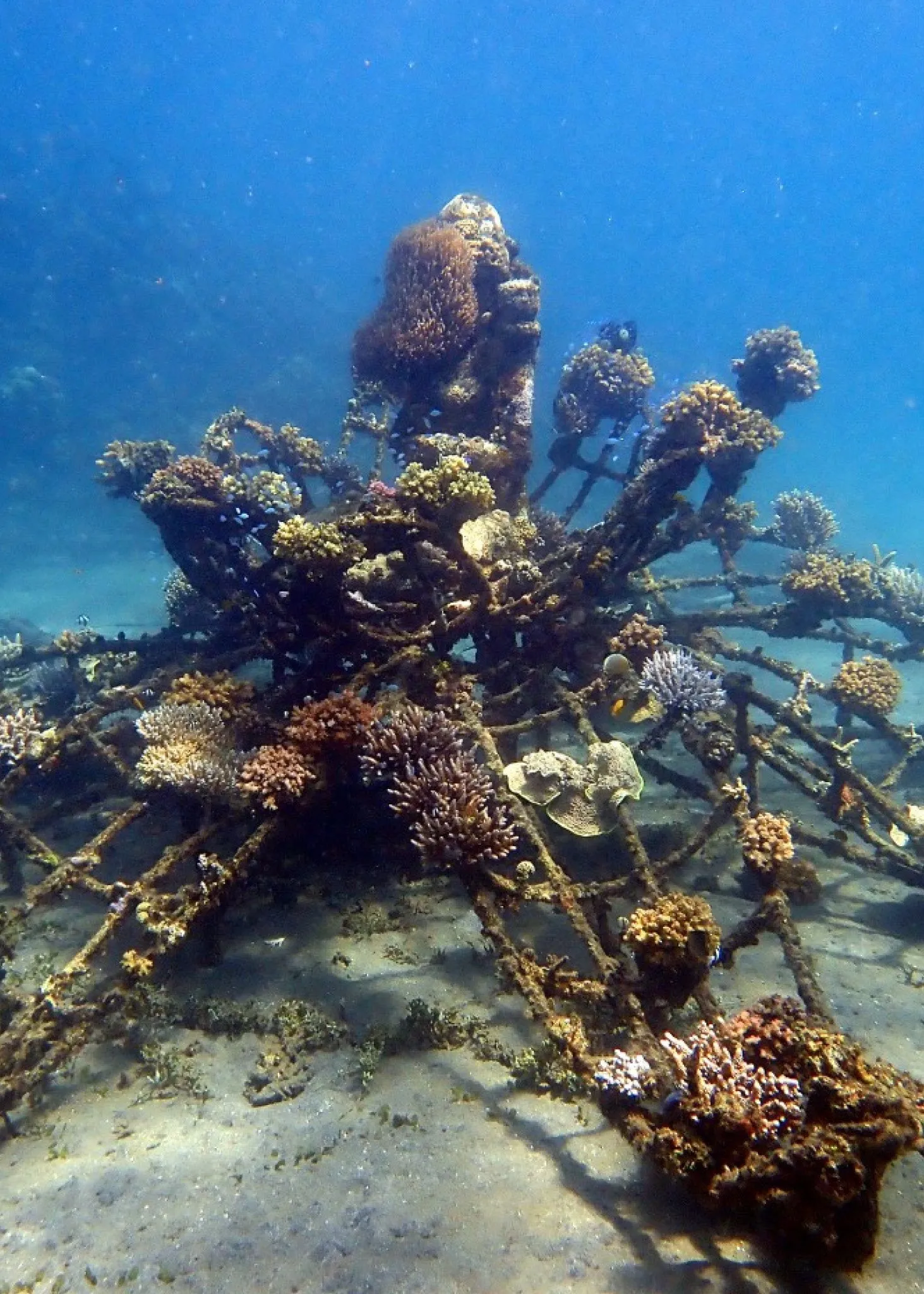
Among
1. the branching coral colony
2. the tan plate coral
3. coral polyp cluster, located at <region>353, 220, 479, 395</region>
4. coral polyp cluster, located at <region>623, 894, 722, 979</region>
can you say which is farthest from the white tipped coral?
coral polyp cluster, located at <region>353, 220, 479, 395</region>

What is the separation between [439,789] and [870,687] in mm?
8461

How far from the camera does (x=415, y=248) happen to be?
13117mm

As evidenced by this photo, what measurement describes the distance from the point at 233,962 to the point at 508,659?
16.1ft

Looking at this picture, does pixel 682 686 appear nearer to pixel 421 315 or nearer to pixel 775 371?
pixel 421 315

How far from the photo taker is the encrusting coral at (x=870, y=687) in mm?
11055

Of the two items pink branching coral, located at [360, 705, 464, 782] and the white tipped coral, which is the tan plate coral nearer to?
pink branching coral, located at [360, 705, 464, 782]

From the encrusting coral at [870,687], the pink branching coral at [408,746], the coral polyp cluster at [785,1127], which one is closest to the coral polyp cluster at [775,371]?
the encrusting coral at [870,687]

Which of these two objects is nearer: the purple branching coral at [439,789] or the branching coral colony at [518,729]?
the branching coral colony at [518,729]

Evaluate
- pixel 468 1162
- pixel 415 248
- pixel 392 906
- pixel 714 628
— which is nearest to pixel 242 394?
pixel 415 248

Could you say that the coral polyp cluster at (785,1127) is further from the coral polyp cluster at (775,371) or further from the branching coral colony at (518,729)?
the coral polyp cluster at (775,371)

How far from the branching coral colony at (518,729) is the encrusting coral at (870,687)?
6 centimetres

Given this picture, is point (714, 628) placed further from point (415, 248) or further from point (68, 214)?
point (68, 214)

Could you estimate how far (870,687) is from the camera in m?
11.1

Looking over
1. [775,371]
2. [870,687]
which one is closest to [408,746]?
[870,687]
